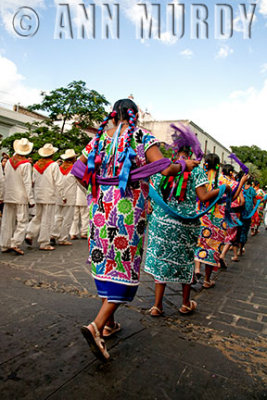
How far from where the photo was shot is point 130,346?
2.62m

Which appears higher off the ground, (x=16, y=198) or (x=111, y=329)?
(x=16, y=198)

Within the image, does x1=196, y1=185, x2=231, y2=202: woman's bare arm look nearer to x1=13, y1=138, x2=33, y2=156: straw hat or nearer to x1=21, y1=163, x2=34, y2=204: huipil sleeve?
x1=21, y1=163, x2=34, y2=204: huipil sleeve

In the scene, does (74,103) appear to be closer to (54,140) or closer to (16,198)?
(54,140)

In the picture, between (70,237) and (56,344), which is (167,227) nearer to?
(56,344)

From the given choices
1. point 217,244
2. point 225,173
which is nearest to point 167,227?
point 217,244

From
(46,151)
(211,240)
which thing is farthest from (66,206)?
(211,240)

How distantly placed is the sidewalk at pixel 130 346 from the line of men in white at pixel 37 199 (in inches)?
64.1

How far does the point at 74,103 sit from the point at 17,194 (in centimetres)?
934

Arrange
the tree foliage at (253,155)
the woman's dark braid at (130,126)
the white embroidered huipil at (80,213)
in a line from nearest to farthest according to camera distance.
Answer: the woman's dark braid at (130,126) < the white embroidered huipil at (80,213) < the tree foliage at (253,155)

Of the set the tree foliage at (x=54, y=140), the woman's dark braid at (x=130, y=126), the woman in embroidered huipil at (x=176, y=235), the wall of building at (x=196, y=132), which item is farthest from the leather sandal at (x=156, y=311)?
the wall of building at (x=196, y=132)

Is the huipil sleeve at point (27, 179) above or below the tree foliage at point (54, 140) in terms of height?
below

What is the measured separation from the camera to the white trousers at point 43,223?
6.34 m

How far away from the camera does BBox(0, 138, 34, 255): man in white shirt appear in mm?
5789

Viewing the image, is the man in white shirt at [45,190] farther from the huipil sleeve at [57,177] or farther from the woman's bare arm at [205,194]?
the woman's bare arm at [205,194]
